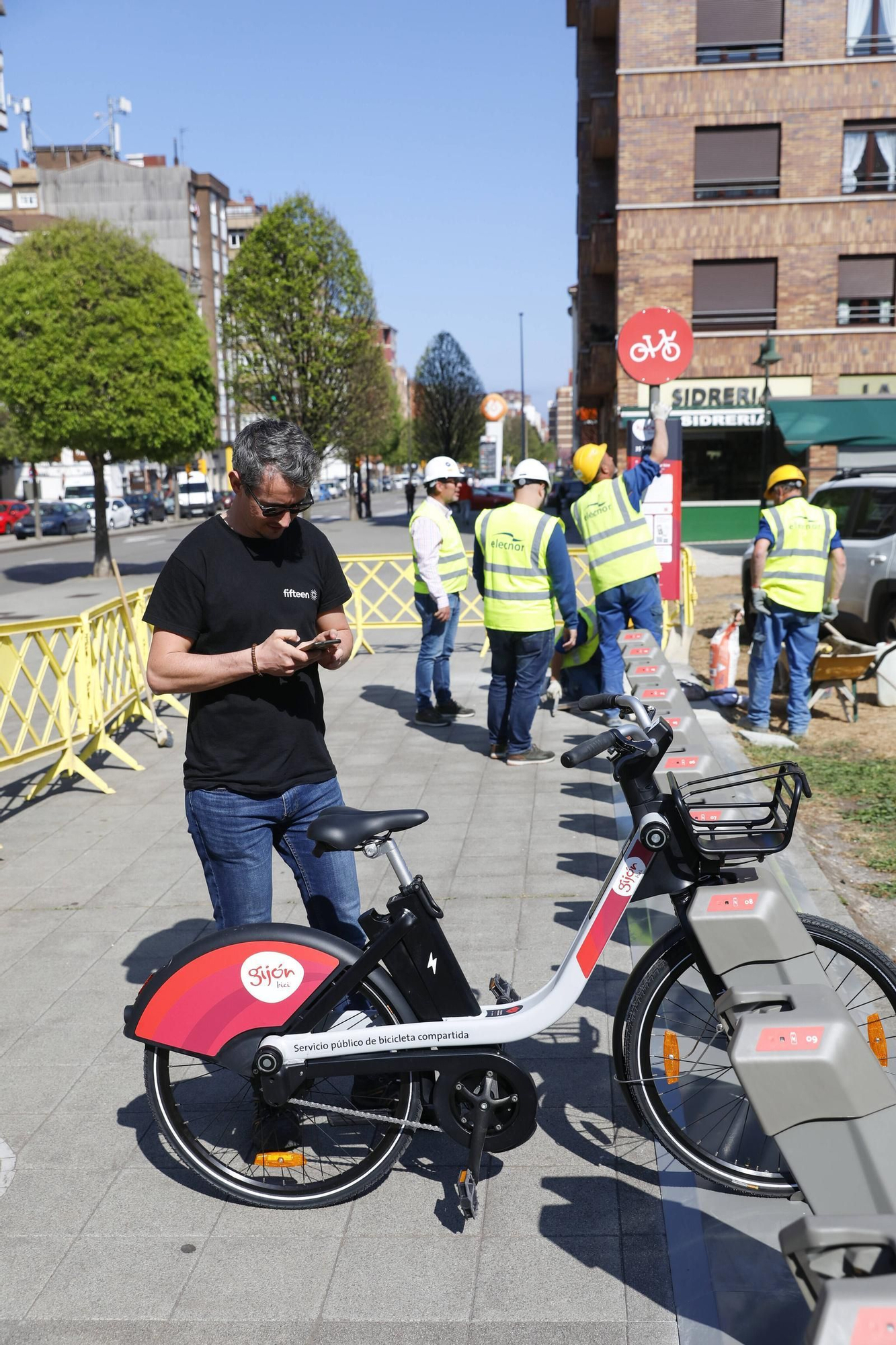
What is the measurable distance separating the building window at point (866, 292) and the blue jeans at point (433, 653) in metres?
24.9

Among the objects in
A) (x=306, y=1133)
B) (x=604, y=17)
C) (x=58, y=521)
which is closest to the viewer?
(x=306, y=1133)

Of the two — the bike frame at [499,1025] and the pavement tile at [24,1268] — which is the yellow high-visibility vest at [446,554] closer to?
the bike frame at [499,1025]

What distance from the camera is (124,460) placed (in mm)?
25406

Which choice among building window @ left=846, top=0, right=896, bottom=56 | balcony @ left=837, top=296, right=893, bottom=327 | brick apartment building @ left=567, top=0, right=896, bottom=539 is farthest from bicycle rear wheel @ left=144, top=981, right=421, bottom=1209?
building window @ left=846, top=0, right=896, bottom=56

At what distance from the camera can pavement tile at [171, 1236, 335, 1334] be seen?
284 cm

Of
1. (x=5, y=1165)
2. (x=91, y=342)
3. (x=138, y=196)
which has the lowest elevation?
(x=5, y=1165)

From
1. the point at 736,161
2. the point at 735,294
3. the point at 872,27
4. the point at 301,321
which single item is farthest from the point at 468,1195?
the point at 301,321

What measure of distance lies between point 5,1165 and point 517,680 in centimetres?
482

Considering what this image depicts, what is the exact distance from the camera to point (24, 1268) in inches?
120

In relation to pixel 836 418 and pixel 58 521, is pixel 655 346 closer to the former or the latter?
pixel 836 418

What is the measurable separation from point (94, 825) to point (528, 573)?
298 centimetres

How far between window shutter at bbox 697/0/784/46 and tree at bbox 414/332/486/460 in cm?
3088

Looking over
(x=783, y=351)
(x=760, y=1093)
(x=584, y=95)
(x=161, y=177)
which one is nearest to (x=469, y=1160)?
(x=760, y=1093)

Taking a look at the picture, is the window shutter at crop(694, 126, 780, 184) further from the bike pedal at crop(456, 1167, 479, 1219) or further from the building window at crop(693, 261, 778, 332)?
the bike pedal at crop(456, 1167, 479, 1219)
